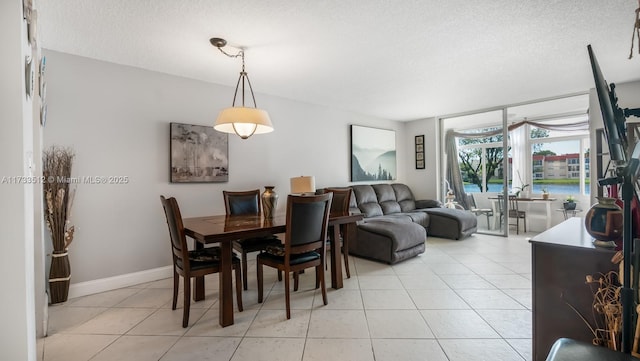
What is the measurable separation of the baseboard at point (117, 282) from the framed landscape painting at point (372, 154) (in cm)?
350

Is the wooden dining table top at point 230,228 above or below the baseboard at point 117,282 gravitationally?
above

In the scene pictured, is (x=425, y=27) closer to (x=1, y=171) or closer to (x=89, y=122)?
(x=1, y=171)

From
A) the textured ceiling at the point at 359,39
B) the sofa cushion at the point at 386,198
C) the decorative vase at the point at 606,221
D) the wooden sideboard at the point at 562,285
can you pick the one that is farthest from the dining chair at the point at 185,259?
the sofa cushion at the point at 386,198

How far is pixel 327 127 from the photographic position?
510 cm

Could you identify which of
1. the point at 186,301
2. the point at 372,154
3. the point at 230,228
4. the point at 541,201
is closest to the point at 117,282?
the point at 186,301

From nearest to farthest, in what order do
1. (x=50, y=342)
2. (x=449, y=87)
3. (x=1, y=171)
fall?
(x=1, y=171), (x=50, y=342), (x=449, y=87)

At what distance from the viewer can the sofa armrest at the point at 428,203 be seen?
5785 millimetres

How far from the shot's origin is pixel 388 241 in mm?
3688

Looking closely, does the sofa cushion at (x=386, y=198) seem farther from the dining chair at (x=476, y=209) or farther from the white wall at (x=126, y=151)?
the white wall at (x=126, y=151)

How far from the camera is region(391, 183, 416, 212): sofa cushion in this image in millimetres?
5820

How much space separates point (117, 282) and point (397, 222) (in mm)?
3499

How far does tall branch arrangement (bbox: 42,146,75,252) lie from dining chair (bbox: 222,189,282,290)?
142 cm

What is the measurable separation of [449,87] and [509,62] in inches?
37.0

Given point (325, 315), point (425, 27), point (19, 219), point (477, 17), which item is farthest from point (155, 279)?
point (477, 17)
